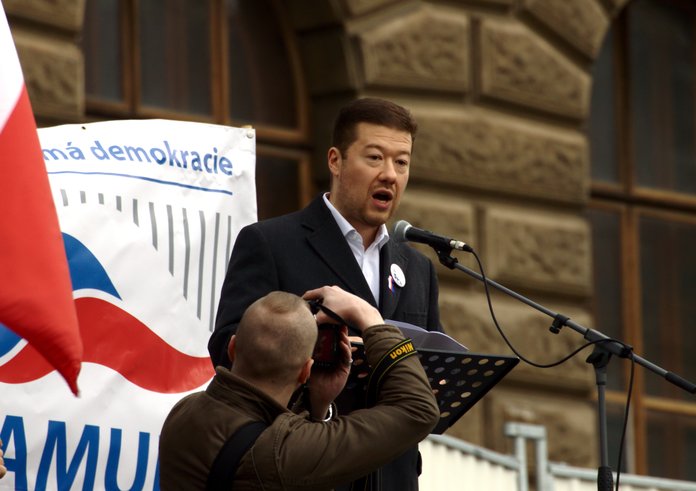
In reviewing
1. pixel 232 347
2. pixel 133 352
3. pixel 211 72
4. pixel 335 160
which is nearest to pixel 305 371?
pixel 232 347

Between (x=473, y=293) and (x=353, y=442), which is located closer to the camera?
(x=353, y=442)

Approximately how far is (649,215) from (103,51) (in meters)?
3.80

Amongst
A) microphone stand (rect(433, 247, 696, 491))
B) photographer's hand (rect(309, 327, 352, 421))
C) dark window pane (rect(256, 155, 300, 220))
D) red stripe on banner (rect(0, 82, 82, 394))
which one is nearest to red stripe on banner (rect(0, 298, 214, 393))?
red stripe on banner (rect(0, 82, 82, 394))

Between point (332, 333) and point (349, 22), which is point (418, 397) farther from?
point (349, 22)

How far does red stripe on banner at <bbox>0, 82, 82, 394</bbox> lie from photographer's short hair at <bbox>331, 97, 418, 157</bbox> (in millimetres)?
888

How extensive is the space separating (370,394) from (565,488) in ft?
11.2

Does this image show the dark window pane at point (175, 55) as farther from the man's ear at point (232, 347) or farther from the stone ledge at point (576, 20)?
the man's ear at point (232, 347)

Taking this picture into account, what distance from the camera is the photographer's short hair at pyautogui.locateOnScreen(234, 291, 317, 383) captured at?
4.33 metres

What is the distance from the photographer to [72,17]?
8.23 metres

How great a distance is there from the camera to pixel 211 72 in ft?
30.5

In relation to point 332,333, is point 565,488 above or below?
below

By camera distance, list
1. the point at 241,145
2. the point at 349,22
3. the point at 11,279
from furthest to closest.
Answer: the point at 349,22 → the point at 241,145 → the point at 11,279

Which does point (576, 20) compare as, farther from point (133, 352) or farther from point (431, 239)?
point (431, 239)

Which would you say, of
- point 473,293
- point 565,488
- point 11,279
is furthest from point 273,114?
point 11,279
